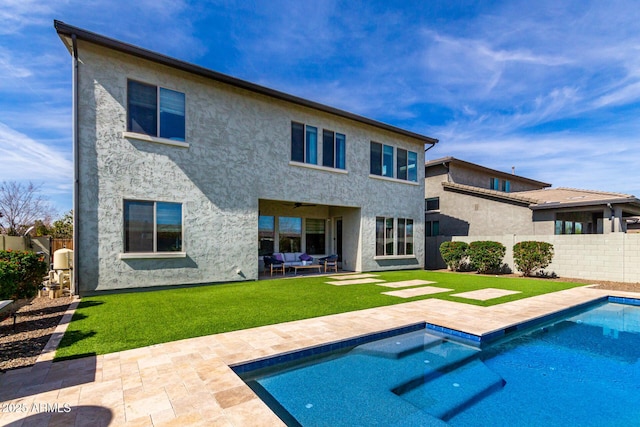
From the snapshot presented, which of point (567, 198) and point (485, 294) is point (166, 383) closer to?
point (485, 294)

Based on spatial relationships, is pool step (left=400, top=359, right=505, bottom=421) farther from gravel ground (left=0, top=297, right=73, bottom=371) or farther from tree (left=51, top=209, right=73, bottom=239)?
tree (left=51, top=209, right=73, bottom=239)

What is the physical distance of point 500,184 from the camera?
26.4 m

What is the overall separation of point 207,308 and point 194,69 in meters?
8.02

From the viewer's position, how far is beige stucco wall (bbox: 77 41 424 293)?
30.7ft

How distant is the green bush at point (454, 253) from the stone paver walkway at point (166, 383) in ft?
37.1

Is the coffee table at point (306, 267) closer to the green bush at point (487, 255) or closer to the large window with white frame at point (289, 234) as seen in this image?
the large window with white frame at point (289, 234)

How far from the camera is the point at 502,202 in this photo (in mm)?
19250

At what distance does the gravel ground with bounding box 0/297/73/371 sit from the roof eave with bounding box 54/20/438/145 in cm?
755

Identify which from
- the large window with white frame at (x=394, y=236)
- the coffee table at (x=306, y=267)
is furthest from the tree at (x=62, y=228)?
the large window with white frame at (x=394, y=236)

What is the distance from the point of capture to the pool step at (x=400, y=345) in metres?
5.51

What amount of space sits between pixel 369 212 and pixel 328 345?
1098 cm

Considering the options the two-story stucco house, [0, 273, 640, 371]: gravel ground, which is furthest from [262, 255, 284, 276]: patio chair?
the two-story stucco house

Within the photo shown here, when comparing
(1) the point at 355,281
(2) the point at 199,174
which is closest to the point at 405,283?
(1) the point at 355,281

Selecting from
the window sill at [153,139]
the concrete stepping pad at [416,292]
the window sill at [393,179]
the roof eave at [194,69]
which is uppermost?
the roof eave at [194,69]
